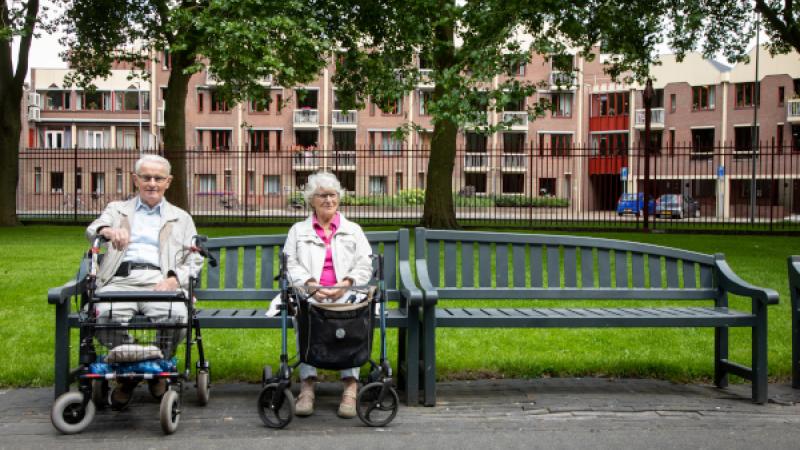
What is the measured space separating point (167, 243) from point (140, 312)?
47cm

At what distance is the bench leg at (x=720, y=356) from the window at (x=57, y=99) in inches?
2444

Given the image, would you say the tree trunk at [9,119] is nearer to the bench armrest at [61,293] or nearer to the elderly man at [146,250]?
the elderly man at [146,250]

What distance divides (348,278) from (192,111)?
2047 inches

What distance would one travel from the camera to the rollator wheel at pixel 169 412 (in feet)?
14.6

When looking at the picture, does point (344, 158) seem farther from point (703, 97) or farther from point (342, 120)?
point (703, 97)

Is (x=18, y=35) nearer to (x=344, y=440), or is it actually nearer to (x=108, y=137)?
(x=344, y=440)

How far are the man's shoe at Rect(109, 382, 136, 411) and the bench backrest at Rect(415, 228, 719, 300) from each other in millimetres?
2058

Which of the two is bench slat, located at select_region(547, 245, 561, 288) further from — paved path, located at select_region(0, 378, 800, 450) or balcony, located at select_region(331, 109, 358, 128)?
balcony, located at select_region(331, 109, 358, 128)

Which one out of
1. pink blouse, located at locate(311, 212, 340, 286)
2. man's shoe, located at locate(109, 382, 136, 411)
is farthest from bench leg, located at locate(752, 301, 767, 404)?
man's shoe, located at locate(109, 382, 136, 411)

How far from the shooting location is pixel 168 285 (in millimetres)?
5008

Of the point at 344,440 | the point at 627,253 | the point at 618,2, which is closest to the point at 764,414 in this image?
the point at 627,253

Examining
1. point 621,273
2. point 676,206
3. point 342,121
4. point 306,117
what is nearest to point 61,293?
point 621,273

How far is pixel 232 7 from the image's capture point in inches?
602

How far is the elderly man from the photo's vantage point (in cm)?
496
